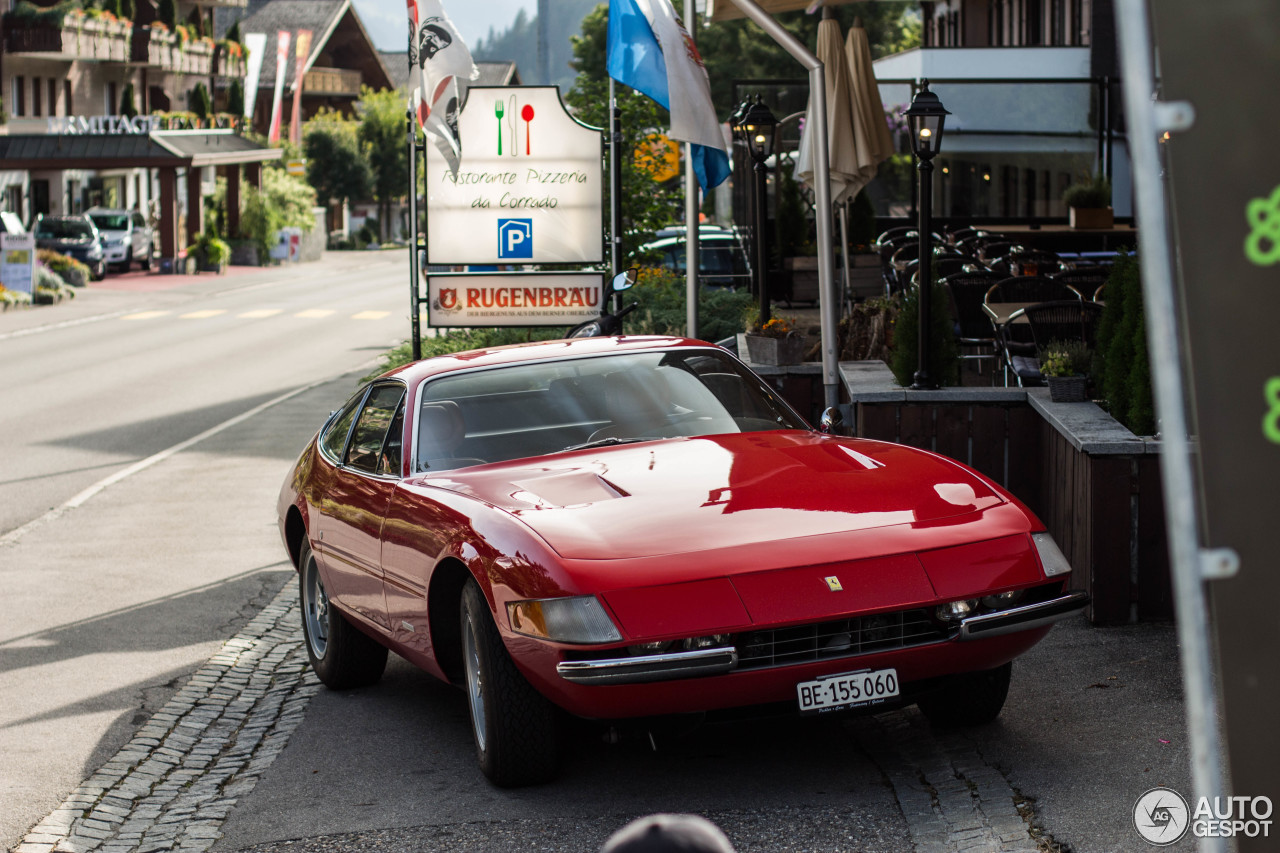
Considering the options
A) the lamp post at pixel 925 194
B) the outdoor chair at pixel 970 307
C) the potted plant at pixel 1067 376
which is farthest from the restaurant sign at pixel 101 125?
the potted plant at pixel 1067 376

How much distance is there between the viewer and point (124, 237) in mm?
53188

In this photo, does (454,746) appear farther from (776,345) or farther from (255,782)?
(776,345)

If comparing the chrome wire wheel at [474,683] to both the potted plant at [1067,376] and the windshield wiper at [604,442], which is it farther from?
the potted plant at [1067,376]

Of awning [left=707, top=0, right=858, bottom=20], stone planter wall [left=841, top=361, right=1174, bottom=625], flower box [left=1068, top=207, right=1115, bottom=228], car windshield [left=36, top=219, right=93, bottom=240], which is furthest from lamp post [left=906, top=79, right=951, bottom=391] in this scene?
car windshield [left=36, top=219, right=93, bottom=240]

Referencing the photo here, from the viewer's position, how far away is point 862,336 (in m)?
12.7

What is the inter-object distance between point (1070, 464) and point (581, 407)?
2.45m

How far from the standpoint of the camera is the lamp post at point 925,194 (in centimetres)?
897

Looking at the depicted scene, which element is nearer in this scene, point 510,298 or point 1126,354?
point 1126,354

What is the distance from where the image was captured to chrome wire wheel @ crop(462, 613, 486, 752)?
212 inches

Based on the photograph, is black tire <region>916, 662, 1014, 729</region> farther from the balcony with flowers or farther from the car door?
the balcony with flowers

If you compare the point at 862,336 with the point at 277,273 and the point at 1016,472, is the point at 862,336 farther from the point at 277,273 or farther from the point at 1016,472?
the point at 277,273

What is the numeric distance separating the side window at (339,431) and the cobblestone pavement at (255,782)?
3.59ft

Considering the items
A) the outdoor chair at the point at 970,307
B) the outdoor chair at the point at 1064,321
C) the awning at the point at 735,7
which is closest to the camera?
the outdoor chair at the point at 1064,321

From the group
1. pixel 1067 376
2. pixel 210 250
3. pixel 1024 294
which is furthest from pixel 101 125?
pixel 1067 376
